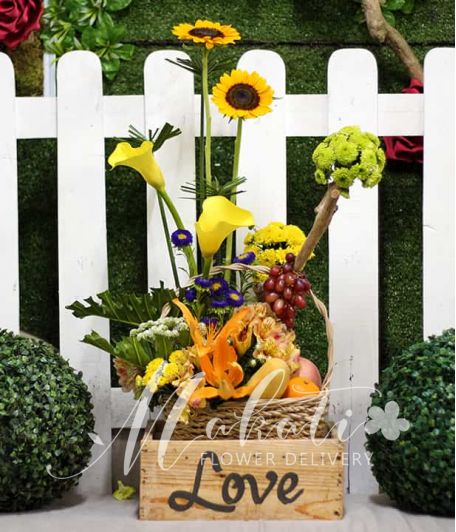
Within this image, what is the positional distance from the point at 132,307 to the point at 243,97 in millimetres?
397

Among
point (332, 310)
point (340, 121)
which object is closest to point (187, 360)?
point (332, 310)

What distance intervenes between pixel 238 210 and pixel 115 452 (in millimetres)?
573

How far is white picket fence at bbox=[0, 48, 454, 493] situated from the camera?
1608 millimetres

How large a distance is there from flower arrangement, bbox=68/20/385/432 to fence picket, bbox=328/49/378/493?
0.15m

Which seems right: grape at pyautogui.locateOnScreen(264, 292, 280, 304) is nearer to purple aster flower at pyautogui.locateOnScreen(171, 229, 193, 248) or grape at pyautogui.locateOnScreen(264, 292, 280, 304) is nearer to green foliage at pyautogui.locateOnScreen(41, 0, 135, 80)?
purple aster flower at pyautogui.locateOnScreen(171, 229, 193, 248)

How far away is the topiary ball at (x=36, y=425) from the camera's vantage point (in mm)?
1316

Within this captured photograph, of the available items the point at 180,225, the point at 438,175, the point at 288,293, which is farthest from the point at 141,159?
the point at 438,175

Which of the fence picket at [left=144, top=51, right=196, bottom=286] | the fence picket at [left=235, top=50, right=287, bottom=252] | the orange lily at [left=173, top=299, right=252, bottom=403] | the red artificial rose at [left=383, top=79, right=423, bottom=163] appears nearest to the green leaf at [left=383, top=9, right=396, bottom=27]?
the red artificial rose at [left=383, top=79, right=423, bottom=163]

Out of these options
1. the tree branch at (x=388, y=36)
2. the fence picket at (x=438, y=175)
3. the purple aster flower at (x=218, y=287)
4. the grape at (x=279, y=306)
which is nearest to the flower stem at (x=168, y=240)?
the purple aster flower at (x=218, y=287)

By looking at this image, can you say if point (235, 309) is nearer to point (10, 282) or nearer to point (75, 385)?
point (75, 385)

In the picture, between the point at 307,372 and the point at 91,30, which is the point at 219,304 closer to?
the point at 307,372

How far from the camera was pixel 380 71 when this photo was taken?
180 cm

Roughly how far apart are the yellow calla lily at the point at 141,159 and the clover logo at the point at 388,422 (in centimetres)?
53

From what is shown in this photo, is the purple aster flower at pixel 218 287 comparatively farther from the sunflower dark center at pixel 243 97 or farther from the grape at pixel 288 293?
the sunflower dark center at pixel 243 97
